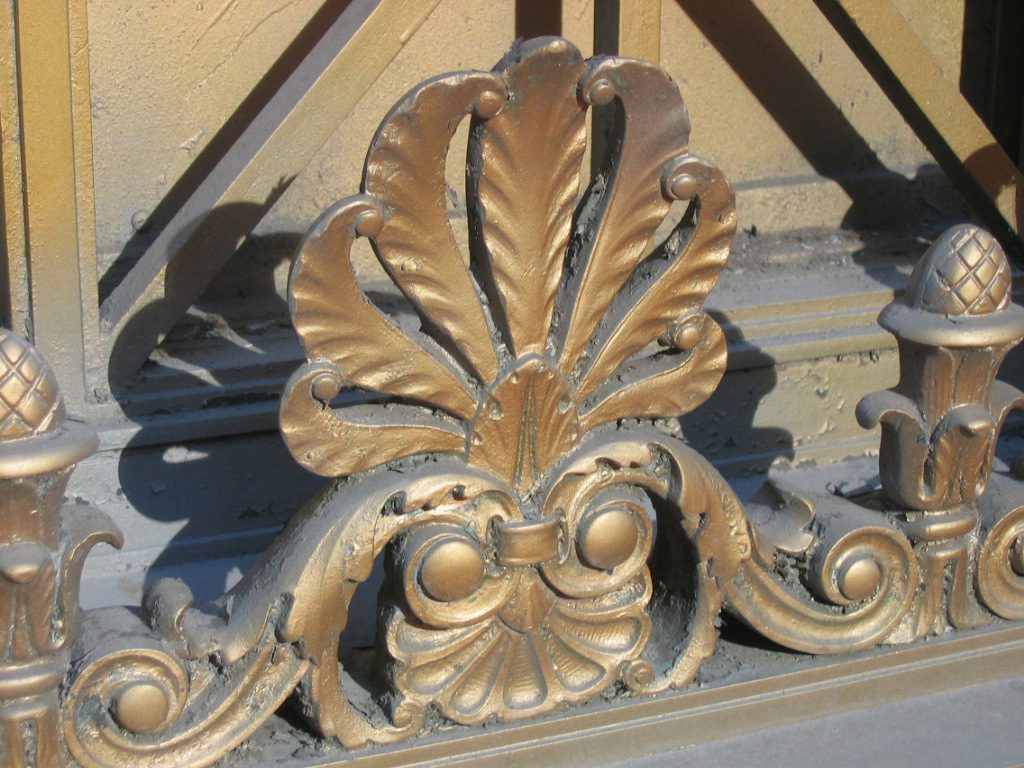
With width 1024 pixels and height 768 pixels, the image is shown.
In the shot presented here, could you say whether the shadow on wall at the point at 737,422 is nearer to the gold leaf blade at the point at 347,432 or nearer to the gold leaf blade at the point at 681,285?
the gold leaf blade at the point at 681,285

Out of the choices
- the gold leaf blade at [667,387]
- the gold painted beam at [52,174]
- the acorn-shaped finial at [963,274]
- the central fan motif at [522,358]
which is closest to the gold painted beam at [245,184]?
the gold painted beam at [52,174]

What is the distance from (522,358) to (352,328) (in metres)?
0.17

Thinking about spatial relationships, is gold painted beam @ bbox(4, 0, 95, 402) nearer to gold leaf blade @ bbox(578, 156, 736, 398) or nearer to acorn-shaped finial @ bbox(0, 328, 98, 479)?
acorn-shaped finial @ bbox(0, 328, 98, 479)

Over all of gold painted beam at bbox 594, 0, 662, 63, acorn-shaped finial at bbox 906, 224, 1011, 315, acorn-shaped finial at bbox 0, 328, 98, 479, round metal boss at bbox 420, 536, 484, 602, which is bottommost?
round metal boss at bbox 420, 536, 484, 602

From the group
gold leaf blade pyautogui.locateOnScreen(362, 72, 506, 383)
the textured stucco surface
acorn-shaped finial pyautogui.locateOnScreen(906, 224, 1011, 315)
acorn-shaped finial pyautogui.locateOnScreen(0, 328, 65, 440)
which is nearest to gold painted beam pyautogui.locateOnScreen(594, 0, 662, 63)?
the textured stucco surface

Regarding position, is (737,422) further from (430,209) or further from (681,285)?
(430,209)

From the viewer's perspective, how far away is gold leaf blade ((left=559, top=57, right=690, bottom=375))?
1.51 metres

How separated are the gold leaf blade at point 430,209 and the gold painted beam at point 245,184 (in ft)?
1.81

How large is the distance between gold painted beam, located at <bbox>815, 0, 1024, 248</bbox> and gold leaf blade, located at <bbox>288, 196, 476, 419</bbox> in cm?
110

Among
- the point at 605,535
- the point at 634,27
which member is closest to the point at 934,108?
the point at 634,27

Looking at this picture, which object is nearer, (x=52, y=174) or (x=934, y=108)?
(x=52, y=174)

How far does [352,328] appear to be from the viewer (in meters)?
1.47

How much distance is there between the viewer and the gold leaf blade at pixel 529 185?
1.45m

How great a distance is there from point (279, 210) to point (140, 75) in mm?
255
